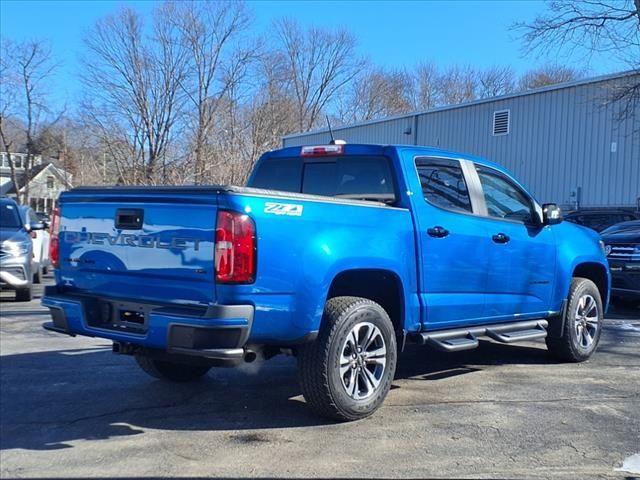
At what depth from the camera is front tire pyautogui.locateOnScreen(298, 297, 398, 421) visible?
4.47m

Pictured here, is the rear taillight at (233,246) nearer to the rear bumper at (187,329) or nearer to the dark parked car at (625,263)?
the rear bumper at (187,329)

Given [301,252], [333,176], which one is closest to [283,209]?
[301,252]

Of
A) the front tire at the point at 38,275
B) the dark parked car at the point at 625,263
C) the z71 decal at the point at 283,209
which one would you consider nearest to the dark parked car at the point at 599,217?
the dark parked car at the point at 625,263

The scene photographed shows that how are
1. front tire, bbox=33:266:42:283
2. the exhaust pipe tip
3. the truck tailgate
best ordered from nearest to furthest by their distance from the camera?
the truck tailgate < the exhaust pipe tip < front tire, bbox=33:266:42:283

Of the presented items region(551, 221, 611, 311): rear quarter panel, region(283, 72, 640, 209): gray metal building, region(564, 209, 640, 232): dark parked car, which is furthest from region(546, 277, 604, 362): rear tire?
region(283, 72, 640, 209): gray metal building

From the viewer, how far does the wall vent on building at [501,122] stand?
25188 millimetres

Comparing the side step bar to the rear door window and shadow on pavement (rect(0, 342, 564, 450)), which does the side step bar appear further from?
the rear door window

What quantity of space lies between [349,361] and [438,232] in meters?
1.30

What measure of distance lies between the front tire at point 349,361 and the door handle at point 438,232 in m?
0.75

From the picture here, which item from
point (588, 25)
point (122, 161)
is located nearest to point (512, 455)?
point (588, 25)

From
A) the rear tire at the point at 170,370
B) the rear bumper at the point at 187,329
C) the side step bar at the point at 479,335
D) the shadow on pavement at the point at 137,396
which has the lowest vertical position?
the shadow on pavement at the point at 137,396

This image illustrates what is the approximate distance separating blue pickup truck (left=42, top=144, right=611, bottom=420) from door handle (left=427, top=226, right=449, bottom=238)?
14mm

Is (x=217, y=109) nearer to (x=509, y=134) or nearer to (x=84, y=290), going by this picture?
(x=509, y=134)

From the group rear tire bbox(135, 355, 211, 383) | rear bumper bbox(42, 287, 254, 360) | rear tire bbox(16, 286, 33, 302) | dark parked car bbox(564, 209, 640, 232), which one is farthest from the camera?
dark parked car bbox(564, 209, 640, 232)
